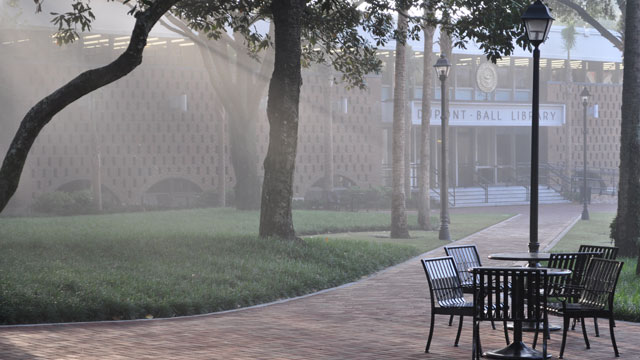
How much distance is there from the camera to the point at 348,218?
29953 millimetres

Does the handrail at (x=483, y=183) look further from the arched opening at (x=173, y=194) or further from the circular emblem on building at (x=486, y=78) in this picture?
the arched opening at (x=173, y=194)

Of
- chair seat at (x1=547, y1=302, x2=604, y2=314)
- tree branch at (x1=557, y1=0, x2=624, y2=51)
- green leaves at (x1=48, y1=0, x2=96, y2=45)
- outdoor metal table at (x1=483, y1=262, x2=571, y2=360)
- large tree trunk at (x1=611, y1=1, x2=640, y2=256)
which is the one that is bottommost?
outdoor metal table at (x1=483, y1=262, x2=571, y2=360)

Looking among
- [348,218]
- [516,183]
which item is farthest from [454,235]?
[516,183]

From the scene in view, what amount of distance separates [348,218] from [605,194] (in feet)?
75.8

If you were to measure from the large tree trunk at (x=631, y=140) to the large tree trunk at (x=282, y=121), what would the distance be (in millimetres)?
7056

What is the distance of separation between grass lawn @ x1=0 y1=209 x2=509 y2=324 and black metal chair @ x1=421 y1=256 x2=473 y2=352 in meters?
4.09

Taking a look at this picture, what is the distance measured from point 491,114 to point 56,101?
1523 inches

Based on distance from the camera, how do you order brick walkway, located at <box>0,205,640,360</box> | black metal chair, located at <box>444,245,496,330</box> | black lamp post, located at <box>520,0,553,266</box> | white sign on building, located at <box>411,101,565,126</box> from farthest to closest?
white sign on building, located at <box>411,101,565,126</box>
black lamp post, located at <box>520,0,553,266</box>
black metal chair, located at <box>444,245,496,330</box>
brick walkway, located at <box>0,205,640,360</box>

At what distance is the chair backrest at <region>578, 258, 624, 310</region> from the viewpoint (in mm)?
9430

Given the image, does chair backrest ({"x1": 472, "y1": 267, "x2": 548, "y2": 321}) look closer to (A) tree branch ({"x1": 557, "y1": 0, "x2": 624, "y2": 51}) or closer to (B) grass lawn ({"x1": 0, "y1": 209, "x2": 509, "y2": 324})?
(B) grass lawn ({"x1": 0, "y1": 209, "x2": 509, "y2": 324})

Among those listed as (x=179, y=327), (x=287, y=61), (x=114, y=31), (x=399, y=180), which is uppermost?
(x=114, y=31)

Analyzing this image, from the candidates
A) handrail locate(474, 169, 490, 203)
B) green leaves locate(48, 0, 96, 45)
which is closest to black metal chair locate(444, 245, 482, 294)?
green leaves locate(48, 0, 96, 45)

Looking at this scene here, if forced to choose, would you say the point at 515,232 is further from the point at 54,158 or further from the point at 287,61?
the point at 54,158

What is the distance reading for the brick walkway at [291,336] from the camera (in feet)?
30.5
